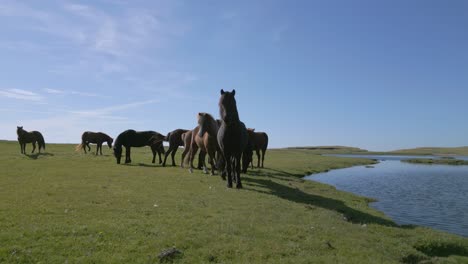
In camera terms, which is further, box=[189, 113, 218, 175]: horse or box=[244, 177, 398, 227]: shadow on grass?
box=[189, 113, 218, 175]: horse

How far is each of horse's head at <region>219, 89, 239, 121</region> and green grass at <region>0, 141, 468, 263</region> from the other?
297cm

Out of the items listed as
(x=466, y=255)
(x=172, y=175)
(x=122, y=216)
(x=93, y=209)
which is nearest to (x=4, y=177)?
(x=172, y=175)

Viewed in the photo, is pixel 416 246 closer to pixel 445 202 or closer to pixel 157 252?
pixel 157 252

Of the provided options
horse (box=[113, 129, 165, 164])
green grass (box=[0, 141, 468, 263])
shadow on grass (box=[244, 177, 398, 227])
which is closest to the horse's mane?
green grass (box=[0, 141, 468, 263])

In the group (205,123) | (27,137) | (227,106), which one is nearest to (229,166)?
(227,106)

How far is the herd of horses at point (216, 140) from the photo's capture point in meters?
13.2

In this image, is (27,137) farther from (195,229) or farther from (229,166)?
(195,229)

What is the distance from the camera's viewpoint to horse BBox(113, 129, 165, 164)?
2334 cm

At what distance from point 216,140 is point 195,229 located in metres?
9.66

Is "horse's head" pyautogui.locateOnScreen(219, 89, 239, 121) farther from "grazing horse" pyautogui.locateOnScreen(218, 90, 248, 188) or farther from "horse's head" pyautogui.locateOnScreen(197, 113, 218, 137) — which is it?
"horse's head" pyautogui.locateOnScreen(197, 113, 218, 137)

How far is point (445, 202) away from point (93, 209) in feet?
53.5

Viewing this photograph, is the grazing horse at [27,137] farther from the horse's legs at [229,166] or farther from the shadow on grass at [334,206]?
the shadow on grass at [334,206]

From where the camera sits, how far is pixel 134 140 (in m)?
23.9

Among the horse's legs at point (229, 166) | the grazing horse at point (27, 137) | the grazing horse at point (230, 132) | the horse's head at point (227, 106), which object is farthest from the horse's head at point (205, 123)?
the grazing horse at point (27, 137)
